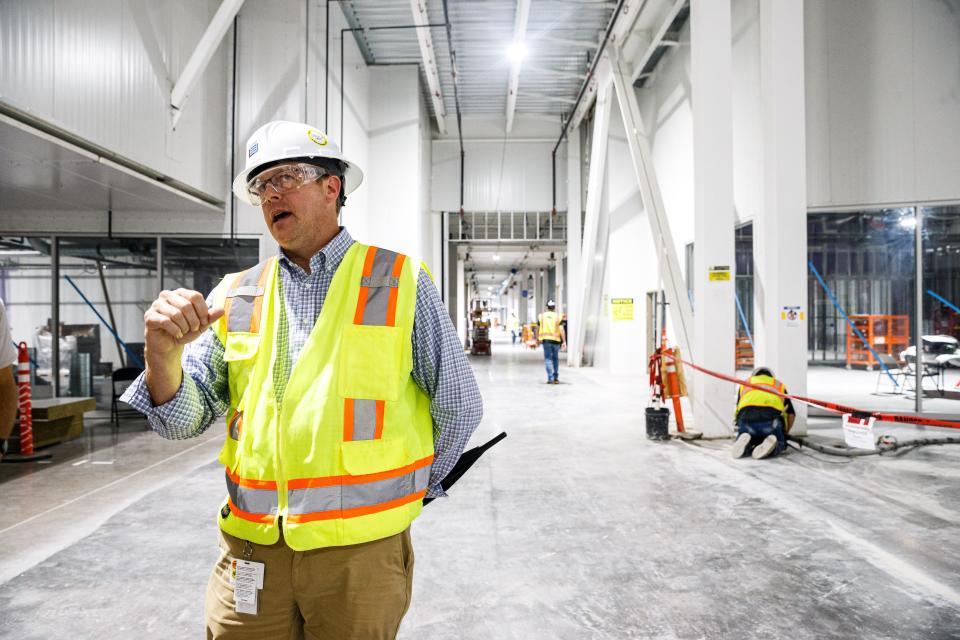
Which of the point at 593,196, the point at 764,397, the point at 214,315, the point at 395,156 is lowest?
the point at 764,397

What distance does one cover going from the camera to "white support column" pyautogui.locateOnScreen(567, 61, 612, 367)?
1431cm

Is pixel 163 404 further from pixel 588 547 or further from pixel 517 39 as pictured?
pixel 517 39

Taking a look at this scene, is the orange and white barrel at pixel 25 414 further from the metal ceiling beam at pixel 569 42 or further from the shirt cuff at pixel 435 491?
the metal ceiling beam at pixel 569 42

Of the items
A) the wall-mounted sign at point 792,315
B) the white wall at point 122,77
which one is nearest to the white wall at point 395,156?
the white wall at point 122,77

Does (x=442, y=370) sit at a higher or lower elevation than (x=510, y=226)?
lower

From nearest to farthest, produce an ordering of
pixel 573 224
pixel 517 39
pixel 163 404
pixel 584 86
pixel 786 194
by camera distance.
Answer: pixel 163 404 < pixel 786 194 < pixel 517 39 < pixel 584 86 < pixel 573 224

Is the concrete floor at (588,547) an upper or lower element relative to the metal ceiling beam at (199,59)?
lower

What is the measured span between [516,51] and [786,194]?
8.46 metres

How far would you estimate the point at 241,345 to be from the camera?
1.56 m

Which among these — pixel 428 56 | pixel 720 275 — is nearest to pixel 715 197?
pixel 720 275

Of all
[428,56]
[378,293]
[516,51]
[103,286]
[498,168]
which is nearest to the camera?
[378,293]

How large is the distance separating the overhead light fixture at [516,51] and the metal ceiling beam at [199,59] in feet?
23.9

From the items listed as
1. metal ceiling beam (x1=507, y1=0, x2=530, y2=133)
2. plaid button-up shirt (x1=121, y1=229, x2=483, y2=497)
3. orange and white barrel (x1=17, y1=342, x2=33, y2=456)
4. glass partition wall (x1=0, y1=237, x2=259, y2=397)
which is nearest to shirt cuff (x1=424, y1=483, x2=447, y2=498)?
plaid button-up shirt (x1=121, y1=229, x2=483, y2=497)

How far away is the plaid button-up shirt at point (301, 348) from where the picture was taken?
153 cm
